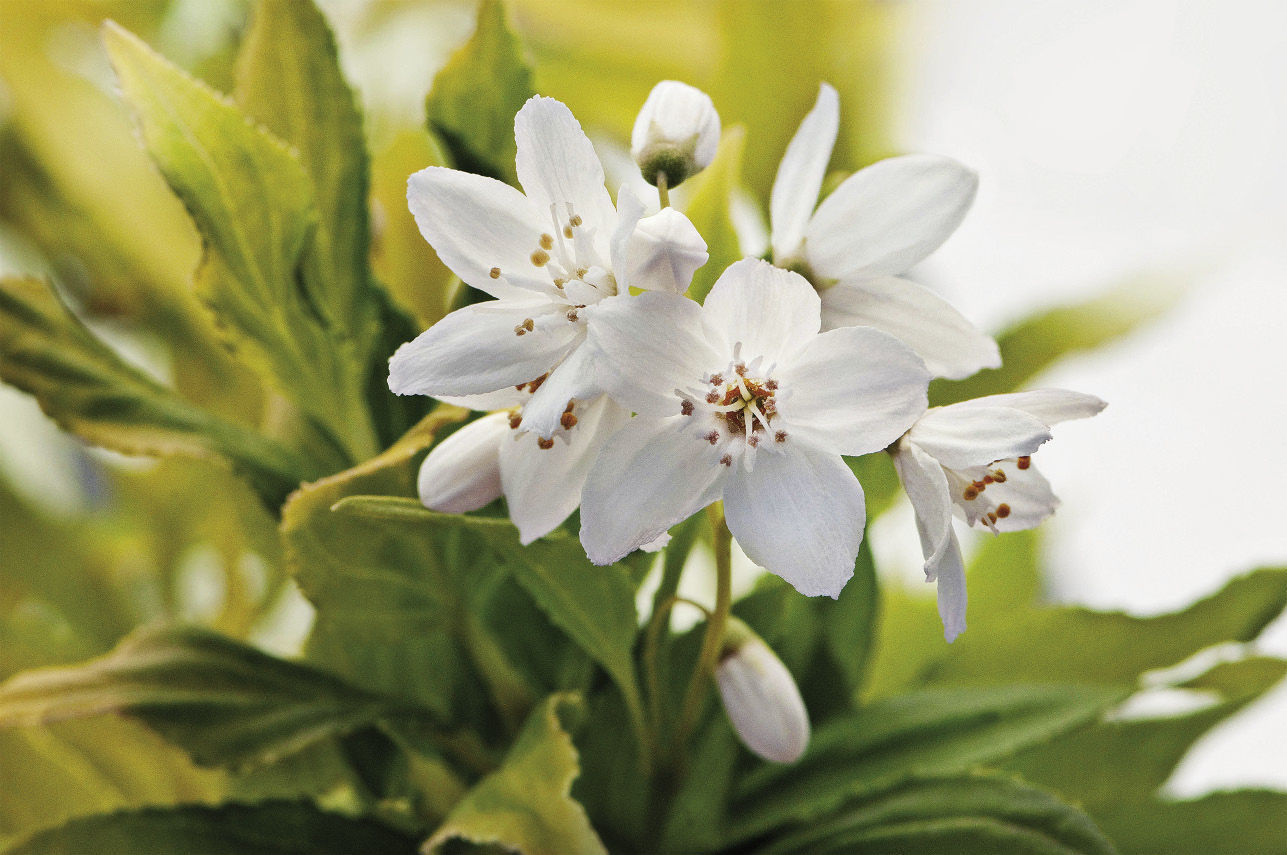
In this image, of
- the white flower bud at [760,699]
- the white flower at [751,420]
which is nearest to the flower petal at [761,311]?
the white flower at [751,420]

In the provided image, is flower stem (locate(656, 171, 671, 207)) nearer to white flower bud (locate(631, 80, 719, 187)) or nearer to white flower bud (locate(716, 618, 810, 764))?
white flower bud (locate(631, 80, 719, 187))

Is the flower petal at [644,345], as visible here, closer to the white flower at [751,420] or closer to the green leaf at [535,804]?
the white flower at [751,420]

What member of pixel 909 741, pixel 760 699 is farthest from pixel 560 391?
pixel 909 741

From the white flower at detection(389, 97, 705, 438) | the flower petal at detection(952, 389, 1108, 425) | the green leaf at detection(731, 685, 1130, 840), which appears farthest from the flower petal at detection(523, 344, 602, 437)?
the green leaf at detection(731, 685, 1130, 840)

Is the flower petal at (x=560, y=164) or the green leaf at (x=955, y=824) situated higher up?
the flower petal at (x=560, y=164)

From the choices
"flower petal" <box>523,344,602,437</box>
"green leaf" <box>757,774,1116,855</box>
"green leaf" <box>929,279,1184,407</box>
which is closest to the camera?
"flower petal" <box>523,344,602,437</box>

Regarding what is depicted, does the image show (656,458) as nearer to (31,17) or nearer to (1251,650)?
(1251,650)

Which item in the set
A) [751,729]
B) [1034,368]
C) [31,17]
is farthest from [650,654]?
[31,17]
